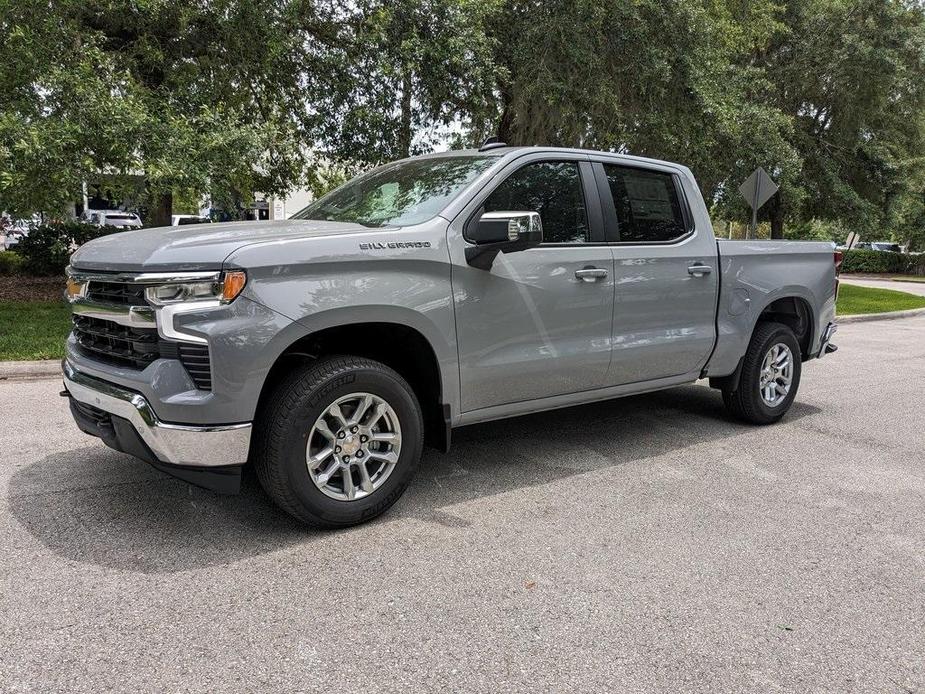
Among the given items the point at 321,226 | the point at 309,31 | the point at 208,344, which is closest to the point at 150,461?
the point at 208,344

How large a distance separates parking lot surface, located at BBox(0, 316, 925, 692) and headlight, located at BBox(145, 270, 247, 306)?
1.17 m

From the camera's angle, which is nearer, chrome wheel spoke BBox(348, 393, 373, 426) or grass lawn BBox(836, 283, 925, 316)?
chrome wheel spoke BBox(348, 393, 373, 426)

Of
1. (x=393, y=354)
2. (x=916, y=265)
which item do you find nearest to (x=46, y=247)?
(x=393, y=354)

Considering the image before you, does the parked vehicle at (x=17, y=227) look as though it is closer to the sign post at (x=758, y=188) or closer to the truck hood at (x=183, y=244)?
the truck hood at (x=183, y=244)

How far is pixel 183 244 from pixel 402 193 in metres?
1.47

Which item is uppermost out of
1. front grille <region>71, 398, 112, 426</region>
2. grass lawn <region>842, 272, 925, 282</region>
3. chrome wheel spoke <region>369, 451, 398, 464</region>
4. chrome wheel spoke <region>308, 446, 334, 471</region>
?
front grille <region>71, 398, 112, 426</region>

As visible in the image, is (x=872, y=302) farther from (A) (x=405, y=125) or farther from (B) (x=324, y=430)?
(B) (x=324, y=430)

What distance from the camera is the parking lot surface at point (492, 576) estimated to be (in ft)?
8.31

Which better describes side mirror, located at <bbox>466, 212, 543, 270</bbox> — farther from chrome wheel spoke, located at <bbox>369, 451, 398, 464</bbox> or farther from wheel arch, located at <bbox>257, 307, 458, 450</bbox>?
chrome wheel spoke, located at <bbox>369, 451, 398, 464</bbox>

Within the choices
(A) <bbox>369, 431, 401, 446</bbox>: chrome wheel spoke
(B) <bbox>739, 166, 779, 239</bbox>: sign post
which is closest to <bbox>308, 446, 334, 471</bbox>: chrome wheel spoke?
(A) <bbox>369, 431, 401, 446</bbox>: chrome wheel spoke

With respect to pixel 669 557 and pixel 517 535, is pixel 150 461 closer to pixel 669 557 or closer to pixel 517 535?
pixel 517 535

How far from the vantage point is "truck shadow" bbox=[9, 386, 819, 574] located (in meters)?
3.41

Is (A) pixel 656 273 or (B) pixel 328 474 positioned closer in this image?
(B) pixel 328 474

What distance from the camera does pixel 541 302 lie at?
4.20m
